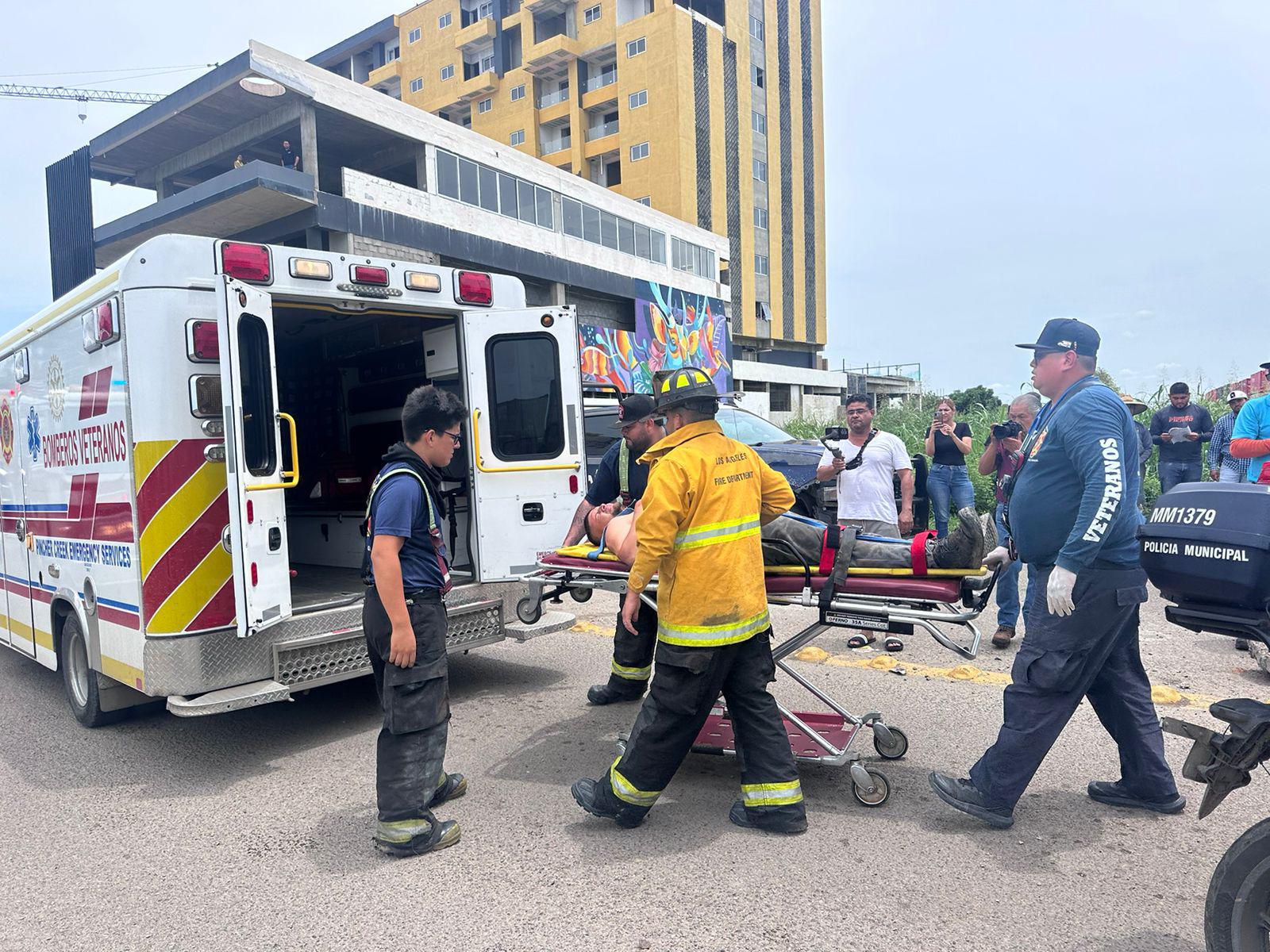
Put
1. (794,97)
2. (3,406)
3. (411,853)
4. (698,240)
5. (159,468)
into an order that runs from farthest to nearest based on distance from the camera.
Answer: (794,97) → (698,240) → (3,406) → (159,468) → (411,853)

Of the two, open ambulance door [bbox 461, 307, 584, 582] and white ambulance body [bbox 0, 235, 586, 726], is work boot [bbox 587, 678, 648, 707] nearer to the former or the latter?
white ambulance body [bbox 0, 235, 586, 726]

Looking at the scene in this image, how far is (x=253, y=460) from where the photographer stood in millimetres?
4652

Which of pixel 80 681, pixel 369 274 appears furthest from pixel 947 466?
pixel 80 681

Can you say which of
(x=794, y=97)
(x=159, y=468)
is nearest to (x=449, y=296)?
(x=159, y=468)

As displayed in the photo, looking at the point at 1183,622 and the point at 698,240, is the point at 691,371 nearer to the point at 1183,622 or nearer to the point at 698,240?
the point at 1183,622

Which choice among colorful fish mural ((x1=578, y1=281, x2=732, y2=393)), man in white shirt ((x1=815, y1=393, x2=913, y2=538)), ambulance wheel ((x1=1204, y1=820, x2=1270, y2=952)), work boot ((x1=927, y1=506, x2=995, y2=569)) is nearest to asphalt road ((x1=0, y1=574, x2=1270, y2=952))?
ambulance wheel ((x1=1204, y1=820, x2=1270, y2=952))

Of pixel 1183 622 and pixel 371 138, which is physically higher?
pixel 371 138

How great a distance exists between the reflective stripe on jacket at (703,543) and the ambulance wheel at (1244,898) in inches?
67.9

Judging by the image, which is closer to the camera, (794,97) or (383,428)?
(383,428)

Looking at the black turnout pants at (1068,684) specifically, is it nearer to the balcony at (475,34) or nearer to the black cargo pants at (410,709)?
the black cargo pants at (410,709)

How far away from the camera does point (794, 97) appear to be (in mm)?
58000

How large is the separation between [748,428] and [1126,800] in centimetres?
648

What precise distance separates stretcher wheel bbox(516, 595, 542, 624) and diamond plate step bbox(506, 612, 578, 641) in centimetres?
16

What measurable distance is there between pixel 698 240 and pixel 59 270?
2739cm
